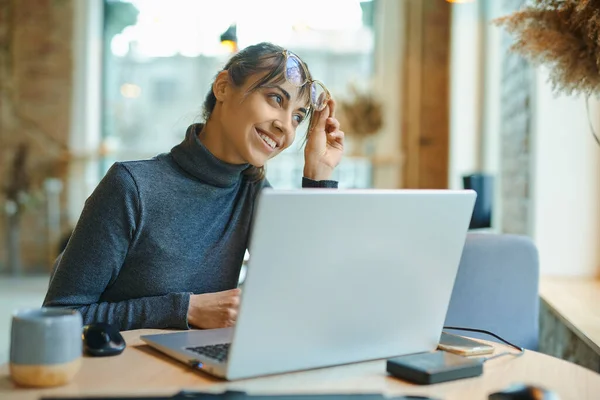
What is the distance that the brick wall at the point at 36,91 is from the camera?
6.02 meters

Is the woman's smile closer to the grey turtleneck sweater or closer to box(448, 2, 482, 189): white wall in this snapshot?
the grey turtleneck sweater

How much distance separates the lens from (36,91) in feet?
19.8

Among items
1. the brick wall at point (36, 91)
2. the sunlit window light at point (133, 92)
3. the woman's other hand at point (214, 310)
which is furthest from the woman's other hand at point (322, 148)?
the sunlit window light at point (133, 92)

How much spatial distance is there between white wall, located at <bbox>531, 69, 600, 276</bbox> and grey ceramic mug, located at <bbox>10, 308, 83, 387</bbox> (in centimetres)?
199

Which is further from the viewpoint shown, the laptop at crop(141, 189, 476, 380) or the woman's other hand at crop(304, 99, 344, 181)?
the woman's other hand at crop(304, 99, 344, 181)

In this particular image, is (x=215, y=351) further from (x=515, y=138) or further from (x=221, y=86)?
(x=515, y=138)

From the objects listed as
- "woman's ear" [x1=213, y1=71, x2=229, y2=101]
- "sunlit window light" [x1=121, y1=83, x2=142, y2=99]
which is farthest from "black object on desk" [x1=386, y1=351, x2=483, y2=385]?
"sunlit window light" [x1=121, y1=83, x2=142, y2=99]

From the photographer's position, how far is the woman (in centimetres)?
140

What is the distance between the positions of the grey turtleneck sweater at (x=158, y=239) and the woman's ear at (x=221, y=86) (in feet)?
0.32

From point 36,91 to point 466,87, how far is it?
345 centimetres

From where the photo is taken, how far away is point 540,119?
8.53 ft

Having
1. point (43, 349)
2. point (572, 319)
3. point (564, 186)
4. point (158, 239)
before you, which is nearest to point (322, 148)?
point (158, 239)

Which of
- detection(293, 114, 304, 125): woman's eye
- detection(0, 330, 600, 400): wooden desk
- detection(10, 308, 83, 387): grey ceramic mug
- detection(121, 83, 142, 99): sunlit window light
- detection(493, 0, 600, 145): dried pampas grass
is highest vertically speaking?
detection(121, 83, 142, 99): sunlit window light

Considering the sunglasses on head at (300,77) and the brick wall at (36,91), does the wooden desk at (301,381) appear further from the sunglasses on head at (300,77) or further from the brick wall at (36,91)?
the brick wall at (36,91)
